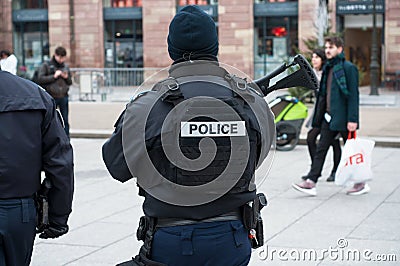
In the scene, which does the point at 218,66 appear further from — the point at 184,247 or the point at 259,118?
the point at 184,247

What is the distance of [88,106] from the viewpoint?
24078 mm

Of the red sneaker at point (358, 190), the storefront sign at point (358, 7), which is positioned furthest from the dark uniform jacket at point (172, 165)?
the storefront sign at point (358, 7)

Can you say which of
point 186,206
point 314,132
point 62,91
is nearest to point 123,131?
point 186,206

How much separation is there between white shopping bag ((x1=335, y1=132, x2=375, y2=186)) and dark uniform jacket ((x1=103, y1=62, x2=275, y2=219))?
5.53m

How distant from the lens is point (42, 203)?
3.96 meters

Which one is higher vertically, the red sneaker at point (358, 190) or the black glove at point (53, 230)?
the black glove at point (53, 230)

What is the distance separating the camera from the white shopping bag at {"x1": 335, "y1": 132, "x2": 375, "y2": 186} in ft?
29.2

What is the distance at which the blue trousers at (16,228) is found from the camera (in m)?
3.78

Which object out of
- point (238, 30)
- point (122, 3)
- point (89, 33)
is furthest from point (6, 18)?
point (238, 30)

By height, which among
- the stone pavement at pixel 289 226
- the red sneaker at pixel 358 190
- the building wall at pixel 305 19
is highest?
the building wall at pixel 305 19

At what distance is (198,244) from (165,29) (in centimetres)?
3431

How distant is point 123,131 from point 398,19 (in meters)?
31.4

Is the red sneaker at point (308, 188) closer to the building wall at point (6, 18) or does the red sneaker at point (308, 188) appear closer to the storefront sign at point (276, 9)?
the storefront sign at point (276, 9)

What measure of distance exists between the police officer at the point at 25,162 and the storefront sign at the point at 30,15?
36.6 m
